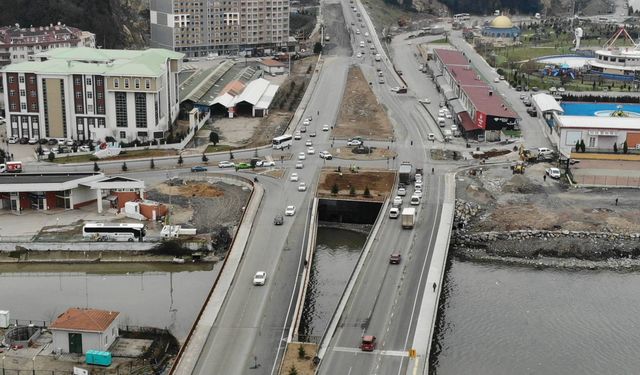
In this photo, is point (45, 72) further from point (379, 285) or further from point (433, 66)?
point (433, 66)

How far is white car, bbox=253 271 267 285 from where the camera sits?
31156mm

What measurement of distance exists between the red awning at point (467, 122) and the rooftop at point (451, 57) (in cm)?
1600

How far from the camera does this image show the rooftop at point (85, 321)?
27.3m

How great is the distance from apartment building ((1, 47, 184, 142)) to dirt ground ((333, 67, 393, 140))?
9.96 metres

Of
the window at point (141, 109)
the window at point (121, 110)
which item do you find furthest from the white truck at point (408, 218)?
the window at point (121, 110)

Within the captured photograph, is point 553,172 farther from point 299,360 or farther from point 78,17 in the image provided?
point 78,17

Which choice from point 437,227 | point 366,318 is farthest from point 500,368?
point 437,227

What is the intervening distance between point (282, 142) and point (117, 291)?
18538mm

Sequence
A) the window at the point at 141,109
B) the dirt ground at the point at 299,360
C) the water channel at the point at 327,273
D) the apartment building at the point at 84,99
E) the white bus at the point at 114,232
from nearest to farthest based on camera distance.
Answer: the dirt ground at the point at 299,360 < the water channel at the point at 327,273 < the white bus at the point at 114,232 < the apartment building at the point at 84,99 < the window at the point at 141,109

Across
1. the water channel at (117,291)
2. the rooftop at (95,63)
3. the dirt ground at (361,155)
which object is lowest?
the water channel at (117,291)

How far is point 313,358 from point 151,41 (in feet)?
206

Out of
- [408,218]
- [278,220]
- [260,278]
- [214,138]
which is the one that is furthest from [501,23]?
[260,278]

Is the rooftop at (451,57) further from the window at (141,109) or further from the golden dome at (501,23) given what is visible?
the window at (141,109)

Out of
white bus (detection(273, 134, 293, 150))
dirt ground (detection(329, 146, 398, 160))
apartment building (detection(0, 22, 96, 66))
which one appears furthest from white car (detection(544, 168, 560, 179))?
apartment building (detection(0, 22, 96, 66))
